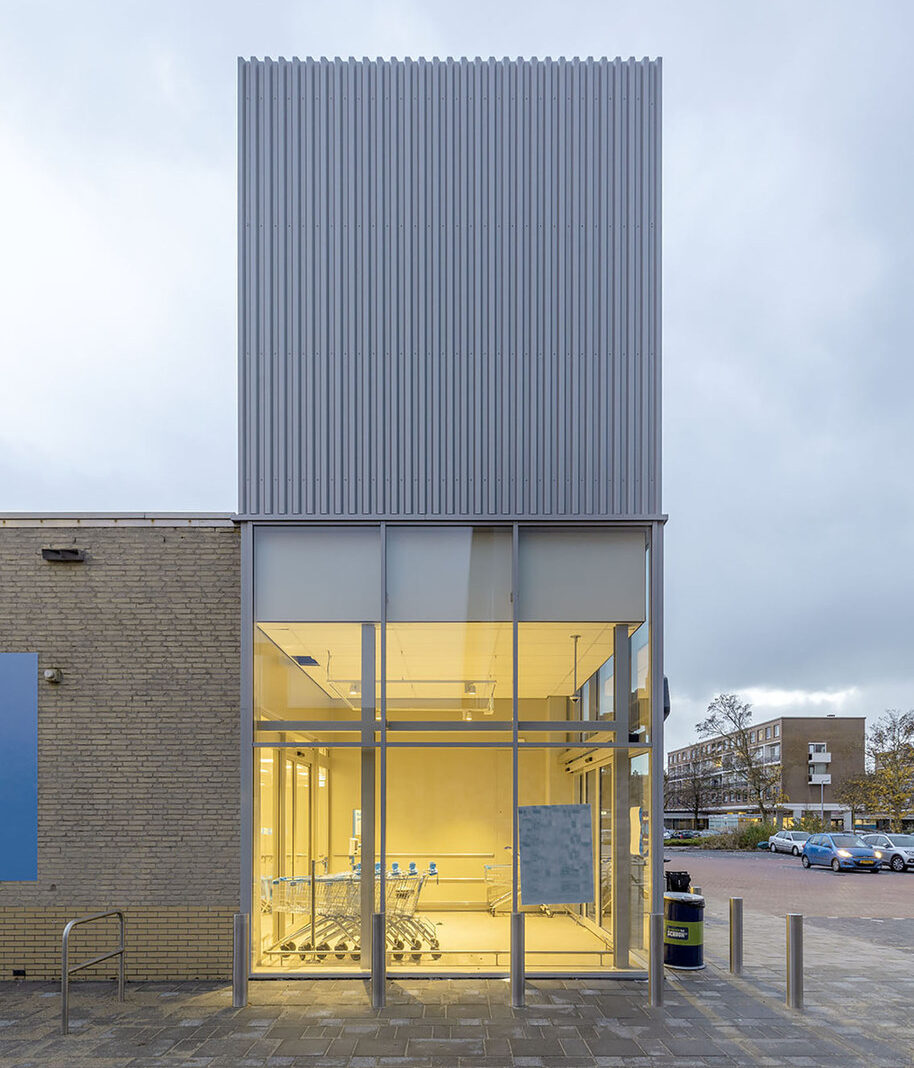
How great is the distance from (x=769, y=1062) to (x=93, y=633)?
8.71 metres

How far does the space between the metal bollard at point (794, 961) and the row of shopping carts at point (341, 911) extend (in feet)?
13.2

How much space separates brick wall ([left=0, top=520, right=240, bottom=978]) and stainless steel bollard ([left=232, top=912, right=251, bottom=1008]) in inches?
55.7

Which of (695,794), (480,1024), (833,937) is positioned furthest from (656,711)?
(695,794)

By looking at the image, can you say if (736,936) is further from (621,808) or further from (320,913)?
(320,913)

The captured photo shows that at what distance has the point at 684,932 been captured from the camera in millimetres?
12781

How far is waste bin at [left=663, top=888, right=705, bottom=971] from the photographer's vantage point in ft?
41.8

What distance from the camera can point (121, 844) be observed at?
12.4 m

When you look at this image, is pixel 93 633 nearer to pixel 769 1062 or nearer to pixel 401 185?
pixel 401 185

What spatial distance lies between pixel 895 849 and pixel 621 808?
27.0 metres

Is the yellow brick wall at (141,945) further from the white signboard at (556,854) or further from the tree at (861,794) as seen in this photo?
the tree at (861,794)

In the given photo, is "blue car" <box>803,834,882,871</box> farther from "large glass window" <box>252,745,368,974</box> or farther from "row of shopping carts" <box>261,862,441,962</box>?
"large glass window" <box>252,745,368,974</box>

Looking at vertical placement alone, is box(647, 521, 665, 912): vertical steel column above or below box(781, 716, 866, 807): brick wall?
above

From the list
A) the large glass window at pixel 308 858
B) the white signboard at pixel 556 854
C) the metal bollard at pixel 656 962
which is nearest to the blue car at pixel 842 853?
the white signboard at pixel 556 854

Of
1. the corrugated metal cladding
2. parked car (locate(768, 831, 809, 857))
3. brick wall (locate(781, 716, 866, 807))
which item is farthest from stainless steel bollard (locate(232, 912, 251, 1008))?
brick wall (locate(781, 716, 866, 807))
